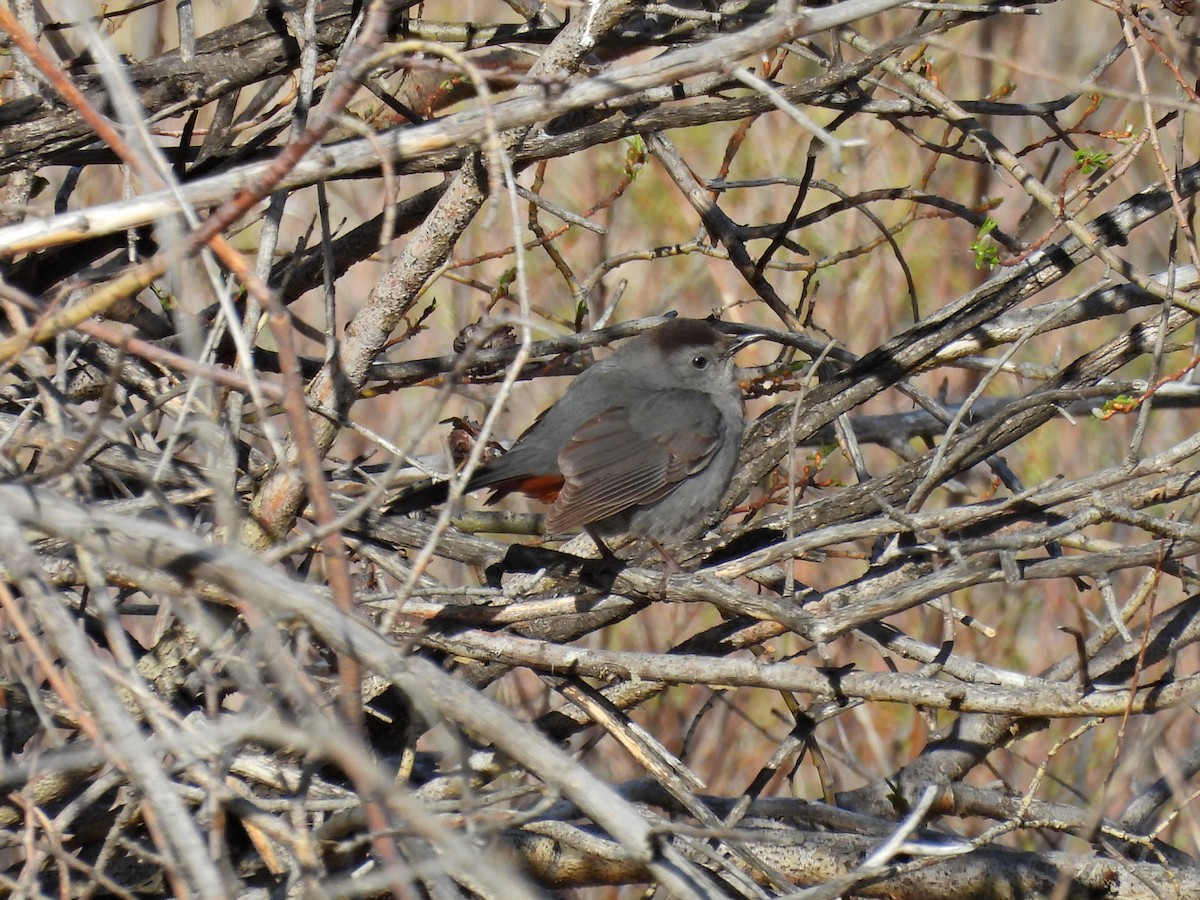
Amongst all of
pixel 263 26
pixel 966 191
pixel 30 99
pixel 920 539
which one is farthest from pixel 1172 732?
pixel 30 99

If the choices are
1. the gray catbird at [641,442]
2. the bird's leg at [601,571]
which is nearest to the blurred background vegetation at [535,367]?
the bird's leg at [601,571]

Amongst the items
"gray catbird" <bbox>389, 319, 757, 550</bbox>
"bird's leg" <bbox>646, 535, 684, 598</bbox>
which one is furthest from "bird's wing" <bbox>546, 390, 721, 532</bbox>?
"bird's leg" <bbox>646, 535, 684, 598</bbox>

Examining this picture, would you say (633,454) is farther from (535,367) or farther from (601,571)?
(601,571)

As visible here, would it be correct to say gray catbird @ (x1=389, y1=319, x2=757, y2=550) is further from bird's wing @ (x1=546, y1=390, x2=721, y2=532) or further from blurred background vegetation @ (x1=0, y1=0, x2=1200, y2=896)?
blurred background vegetation @ (x1=0, y1=0, x2=1200, y2=896)

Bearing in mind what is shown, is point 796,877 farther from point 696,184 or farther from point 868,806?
point 696,184

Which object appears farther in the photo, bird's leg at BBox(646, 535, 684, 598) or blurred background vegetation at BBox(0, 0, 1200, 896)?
bird's leg at BBox(646, 535, 684, 598)

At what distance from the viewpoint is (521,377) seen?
5008mm

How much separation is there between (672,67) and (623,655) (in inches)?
51.1

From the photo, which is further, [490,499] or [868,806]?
[490,499]

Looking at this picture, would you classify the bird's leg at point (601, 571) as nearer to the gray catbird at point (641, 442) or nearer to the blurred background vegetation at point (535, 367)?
the blurred background vegetation at point (535, 367)

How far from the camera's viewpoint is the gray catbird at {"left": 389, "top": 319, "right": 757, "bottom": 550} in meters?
4.28

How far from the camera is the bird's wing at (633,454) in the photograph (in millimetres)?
4184

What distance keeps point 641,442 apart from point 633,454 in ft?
0.32

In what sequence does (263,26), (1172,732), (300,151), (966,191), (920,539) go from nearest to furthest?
(300,151)
(920,539)
(263,26)
(1172,732)
(966,191)
